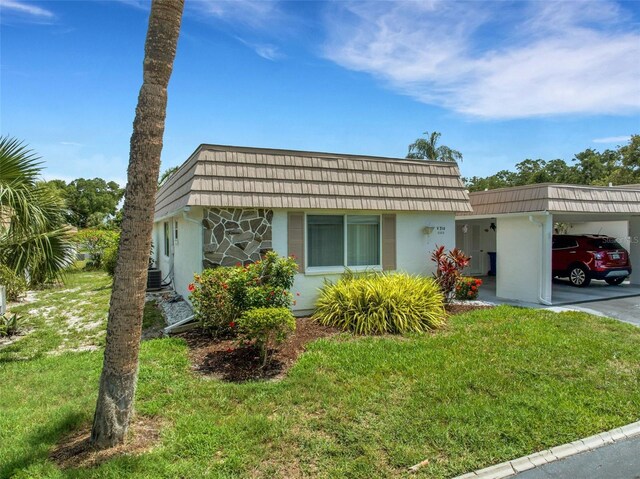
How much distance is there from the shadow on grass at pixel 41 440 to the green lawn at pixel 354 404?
0.01 meters

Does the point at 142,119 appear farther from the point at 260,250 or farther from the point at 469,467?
the point at 260,250

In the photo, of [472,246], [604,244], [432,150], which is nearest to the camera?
[604,244]

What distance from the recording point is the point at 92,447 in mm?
3527

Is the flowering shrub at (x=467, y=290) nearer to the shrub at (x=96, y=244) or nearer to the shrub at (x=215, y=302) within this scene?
the shrub at (x=215, y=302)

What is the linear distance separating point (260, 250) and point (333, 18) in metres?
5.77

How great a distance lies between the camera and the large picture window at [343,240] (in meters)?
9.05

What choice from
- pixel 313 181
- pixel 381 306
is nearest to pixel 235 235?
pixel 313 181

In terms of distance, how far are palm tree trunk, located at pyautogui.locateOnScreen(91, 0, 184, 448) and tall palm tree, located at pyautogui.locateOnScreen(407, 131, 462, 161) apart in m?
27.3

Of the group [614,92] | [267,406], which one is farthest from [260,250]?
[614,92]

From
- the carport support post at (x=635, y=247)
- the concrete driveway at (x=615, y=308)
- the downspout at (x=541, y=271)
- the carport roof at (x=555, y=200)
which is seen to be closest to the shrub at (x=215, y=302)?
the carport roof at (x=555, y=200)

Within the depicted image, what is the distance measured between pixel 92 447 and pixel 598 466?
450cm

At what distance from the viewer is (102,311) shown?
10.1 meters

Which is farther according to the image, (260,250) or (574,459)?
(260,250)

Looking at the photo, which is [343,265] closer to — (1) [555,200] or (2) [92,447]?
(1) [555,200]
